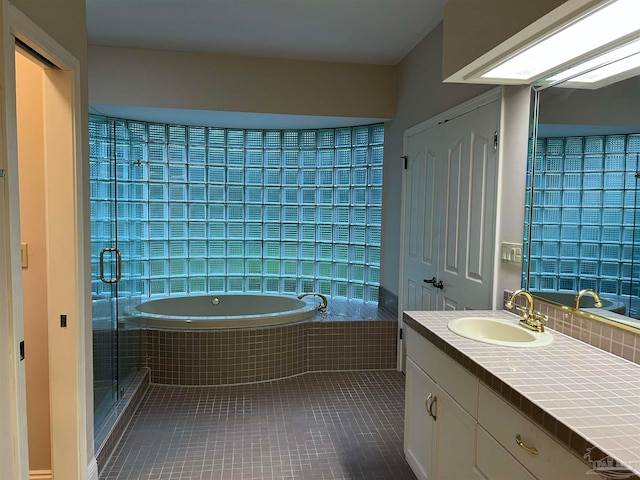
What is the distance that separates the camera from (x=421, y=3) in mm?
2555

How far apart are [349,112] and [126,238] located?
2.07m

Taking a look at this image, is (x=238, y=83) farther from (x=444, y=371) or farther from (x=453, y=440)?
(x=453, y=440)

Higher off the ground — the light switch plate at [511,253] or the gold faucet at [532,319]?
the light switch plate at [511,253]

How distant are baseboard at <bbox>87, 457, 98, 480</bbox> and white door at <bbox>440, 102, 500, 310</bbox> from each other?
2.06m

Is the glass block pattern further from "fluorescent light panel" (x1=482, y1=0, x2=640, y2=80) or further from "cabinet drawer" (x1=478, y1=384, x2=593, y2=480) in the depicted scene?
"cabinet drawer" (x1=478, y1=384, x2=593, y2=480)

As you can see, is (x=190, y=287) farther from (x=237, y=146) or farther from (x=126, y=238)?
(x=237, y=146)

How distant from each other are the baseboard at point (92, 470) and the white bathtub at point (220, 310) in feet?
4.15

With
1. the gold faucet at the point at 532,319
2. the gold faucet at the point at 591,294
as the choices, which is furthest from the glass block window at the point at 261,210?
the gold faucet at the point at 591,294

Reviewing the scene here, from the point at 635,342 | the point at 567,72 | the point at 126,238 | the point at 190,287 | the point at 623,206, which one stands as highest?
the point at 567,72

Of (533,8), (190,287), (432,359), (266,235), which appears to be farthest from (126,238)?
(533,8)

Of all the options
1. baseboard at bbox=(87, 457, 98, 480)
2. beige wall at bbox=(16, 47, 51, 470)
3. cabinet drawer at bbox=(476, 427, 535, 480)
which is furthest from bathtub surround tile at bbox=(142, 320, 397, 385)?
cabinet drawer at bbox=(476, 427, 535, 480)

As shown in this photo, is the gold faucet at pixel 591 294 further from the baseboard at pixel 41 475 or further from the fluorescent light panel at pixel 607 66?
the baseboard at pixel 41 475

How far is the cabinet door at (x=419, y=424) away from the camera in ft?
5.93

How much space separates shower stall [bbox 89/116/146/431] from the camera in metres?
2.37
